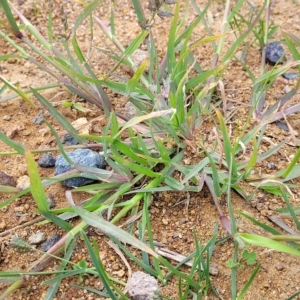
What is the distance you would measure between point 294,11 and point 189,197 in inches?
46.1

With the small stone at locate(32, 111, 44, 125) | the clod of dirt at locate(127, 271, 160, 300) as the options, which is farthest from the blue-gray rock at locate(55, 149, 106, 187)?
the clod of dirt at locate(127, 271, 160, 300)

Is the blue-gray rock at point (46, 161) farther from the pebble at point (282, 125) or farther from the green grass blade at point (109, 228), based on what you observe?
the pebble at point (282, 125)

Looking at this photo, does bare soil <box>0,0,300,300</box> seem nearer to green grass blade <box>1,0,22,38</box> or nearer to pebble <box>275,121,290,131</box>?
pebble <box>275,121,290,131</box>

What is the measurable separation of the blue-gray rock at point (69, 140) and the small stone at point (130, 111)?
0.66ft

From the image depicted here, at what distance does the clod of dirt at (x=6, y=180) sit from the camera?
144 cm

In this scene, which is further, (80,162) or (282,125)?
(282,125)

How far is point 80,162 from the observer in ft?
4.69

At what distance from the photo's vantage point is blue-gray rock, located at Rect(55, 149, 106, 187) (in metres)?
1.43

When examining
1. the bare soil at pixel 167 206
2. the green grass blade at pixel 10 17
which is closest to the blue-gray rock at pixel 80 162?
the bare soil at pixel 167 206

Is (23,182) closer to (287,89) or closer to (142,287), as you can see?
(142,287)

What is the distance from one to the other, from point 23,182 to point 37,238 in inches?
8.4

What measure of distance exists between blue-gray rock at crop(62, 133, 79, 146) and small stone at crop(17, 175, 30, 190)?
17 centimetres

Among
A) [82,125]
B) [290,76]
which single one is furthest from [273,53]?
[82,125]

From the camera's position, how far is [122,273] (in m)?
1.26
